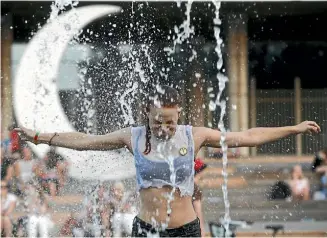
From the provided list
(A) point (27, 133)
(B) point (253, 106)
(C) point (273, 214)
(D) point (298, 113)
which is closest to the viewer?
(A) point (27, 133)

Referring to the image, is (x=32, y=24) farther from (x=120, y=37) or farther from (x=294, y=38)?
(x=294, y=38)

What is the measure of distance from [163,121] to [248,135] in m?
0.55

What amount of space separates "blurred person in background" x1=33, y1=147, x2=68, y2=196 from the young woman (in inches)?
250

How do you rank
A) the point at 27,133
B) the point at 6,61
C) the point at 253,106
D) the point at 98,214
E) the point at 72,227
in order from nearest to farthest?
the point at 27,133 → the point at 72,227 → the point at 98,214 → the point at 253,106 → the point at 6,61

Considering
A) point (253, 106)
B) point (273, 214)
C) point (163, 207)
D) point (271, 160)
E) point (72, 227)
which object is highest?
point (253, 106)

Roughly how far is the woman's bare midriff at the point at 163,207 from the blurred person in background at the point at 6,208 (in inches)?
222

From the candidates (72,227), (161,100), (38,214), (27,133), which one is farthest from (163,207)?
(38,214)

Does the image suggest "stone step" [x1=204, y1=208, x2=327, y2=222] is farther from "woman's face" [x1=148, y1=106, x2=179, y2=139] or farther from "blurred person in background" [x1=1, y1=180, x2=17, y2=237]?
"woman's face" [x1=148, y1=106, x2=179, y2=139]

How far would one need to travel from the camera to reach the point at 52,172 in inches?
472

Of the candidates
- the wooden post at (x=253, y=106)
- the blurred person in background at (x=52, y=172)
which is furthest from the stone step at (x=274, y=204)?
the wooden post at (x=253, y=106)

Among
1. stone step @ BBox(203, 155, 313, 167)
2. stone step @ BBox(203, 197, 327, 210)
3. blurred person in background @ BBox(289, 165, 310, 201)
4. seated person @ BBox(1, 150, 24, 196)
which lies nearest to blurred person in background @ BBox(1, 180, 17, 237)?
seated person @ BBox(1, 150, 24, 196)

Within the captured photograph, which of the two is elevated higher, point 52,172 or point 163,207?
point 52,172

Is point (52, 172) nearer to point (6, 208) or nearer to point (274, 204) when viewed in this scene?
point (6, 208)

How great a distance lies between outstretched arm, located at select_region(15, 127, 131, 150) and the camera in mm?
5016
